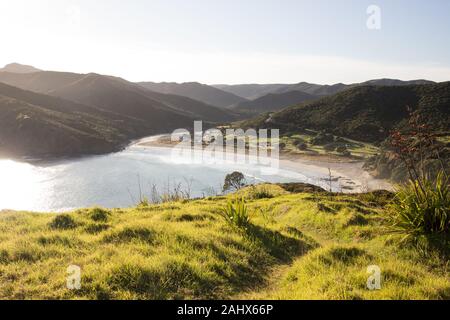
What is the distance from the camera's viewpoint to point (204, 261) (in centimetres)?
727

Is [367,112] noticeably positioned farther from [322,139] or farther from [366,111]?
[322,139]

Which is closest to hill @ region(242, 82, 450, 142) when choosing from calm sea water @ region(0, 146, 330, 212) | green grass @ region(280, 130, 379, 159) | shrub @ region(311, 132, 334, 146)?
shrub @ region(311, 132, 334, 146)

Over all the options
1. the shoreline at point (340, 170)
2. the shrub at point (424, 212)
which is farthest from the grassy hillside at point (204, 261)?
the shoreline at point (340, 170)

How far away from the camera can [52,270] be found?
680 cm

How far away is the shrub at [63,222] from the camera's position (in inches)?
400

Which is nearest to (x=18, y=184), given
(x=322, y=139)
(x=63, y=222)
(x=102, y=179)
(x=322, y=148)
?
(x=102, y=179)

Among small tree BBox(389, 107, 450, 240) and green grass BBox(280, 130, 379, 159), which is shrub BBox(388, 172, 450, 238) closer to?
small tree BBox(389, 107, 450, 240)

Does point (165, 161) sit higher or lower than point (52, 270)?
lower

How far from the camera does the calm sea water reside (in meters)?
49.5

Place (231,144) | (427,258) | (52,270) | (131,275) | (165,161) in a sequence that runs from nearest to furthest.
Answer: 1. (131,275)
2. (52,270)
3. (427,258)
4. (165,161)
5. (231,144)

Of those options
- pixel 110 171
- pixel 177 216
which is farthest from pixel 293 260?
pixel 110 171

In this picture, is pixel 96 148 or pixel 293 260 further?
pixel 96 148
